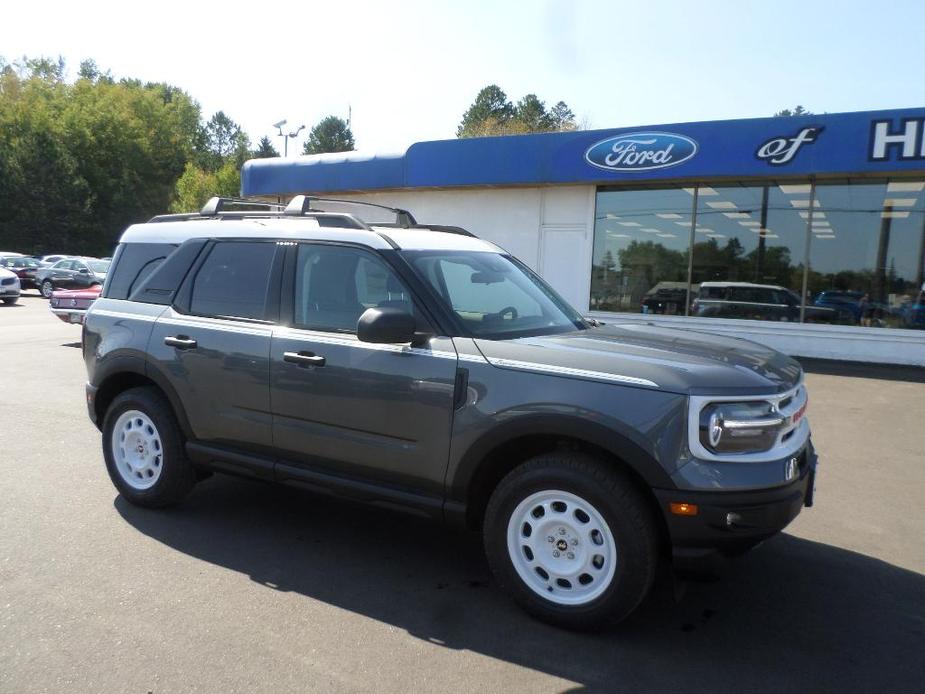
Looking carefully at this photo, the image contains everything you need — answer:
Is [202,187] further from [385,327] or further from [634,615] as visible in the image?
[634,615]

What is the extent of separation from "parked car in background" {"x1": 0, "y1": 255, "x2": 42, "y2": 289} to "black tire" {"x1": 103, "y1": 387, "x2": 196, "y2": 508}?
95.1 ft

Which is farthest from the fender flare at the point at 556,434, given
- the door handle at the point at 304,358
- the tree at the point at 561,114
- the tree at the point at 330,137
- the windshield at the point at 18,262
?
the tree at the point at 330,137

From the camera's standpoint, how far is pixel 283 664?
3.17 metres

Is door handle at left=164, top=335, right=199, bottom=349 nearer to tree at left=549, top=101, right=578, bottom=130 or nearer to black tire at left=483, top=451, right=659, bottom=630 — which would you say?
black tire at left=483, top=451, right=659, bottom=630

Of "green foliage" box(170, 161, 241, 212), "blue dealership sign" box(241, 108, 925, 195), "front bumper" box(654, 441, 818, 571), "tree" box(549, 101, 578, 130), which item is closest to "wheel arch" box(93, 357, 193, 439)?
"front bumper" box(654, 441, 818, 571)

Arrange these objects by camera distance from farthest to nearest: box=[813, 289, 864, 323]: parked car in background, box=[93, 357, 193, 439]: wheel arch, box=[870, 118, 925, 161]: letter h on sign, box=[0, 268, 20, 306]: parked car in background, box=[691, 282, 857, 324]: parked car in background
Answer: box=[0, 268, 20, 306]: parked car in background
box=[691, 282, 857, 324]: parked car in background
box=[813, 289, 864, 323]: parked car in background
box=[870, 118, 925, 161]: letter h on sign
box=[93, 357, 193, 439]: wheel arch

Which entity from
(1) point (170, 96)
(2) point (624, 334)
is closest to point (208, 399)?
(2) point (624, 334)


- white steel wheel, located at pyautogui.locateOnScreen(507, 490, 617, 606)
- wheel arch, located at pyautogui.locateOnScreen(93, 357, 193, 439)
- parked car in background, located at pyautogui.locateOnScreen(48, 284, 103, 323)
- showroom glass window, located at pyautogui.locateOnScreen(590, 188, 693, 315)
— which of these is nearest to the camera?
white steel wheel, located at pyautogui.locateOnScreen(507, 490, 617, 606)

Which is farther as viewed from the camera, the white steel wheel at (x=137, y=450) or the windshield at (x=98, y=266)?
the windshield at (x=98, y=266)

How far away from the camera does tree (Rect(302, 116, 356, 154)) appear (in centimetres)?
9888

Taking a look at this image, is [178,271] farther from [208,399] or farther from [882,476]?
[882,476]

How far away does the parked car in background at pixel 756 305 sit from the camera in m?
13.4

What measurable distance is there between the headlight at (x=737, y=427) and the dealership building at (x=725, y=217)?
1081 cm

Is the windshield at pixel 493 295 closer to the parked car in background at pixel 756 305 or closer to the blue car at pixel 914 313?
the parked car in background at pixel 756 305
